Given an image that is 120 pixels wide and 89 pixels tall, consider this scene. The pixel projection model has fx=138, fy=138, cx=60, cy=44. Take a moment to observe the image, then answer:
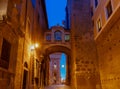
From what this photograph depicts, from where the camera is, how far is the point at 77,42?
11633 mm

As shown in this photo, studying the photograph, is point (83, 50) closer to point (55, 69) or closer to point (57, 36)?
point (57, 36)

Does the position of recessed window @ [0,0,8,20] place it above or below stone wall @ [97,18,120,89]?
above

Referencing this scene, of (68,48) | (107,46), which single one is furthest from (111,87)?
(68,48)

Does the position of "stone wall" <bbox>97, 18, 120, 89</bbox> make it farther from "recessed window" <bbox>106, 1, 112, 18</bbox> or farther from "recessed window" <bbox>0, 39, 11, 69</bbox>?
"recessed window" <bbox>0, 39, 11, 69</bbox>

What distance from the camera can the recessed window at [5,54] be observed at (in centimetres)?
484

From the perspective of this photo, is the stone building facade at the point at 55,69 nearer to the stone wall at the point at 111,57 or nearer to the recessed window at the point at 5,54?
the stone wall at the point at 111,57

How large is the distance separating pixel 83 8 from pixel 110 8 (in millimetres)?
Answer: 6348

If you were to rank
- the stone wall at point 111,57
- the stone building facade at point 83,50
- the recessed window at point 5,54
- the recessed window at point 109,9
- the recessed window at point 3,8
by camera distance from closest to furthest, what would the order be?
the recessed window at point 3,8 → the recessed window at point 5,54 → the stone wall at point 111,57 → the recessed window at point 109,9 → the stone building facade at point 83,50

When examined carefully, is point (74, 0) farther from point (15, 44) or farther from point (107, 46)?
point (15, 44)

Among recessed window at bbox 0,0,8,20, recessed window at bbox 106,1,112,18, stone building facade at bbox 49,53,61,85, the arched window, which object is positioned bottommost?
stone building facade at bbox 49,53,61,85

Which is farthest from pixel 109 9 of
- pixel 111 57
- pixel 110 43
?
pixel 111 57

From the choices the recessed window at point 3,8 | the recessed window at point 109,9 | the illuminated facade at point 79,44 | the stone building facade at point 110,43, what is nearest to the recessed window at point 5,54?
the illuminated facade at point 79,44

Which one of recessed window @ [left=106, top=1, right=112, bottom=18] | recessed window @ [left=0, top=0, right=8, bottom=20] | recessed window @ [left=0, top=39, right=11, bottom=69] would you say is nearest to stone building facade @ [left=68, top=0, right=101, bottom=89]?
recessed window @ [left=106, top=1, right=112, bottom=18]

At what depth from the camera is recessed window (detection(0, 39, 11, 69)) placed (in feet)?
15.9
